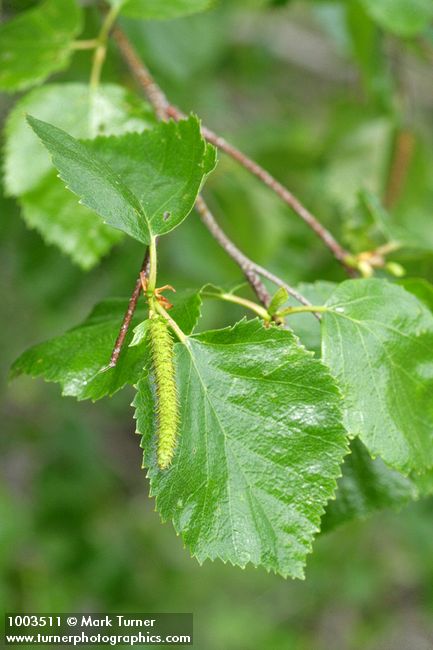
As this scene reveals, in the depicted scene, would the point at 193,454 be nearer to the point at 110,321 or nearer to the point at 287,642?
the point at 110,321

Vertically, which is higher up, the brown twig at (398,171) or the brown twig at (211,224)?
the brown twig at (211,224)

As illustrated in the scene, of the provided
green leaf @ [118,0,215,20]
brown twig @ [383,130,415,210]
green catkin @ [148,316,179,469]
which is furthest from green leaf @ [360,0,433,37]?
green catkin @ [148,316,179,469]

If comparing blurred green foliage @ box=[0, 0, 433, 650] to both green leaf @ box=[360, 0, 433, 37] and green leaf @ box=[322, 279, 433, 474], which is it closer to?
green leaf @ box=[360, 0, 433, 37]

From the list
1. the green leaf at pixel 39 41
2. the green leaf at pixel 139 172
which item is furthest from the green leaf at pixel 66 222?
the green leaf at pixel 139 172

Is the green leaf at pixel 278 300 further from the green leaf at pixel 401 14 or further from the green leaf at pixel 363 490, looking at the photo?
the green leaf at pixel 401 14

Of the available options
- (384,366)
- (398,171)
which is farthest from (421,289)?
(398,171)

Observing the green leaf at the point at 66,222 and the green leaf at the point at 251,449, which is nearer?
the green leaf at the point at 251,449

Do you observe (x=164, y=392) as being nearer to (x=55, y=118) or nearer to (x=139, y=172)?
(x=139, y=172)
